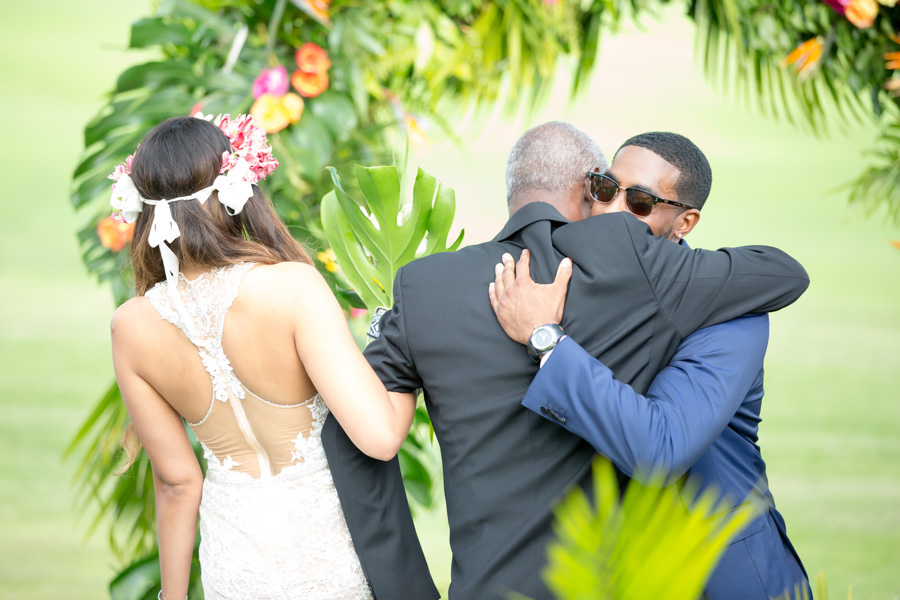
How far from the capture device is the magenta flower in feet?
8.26

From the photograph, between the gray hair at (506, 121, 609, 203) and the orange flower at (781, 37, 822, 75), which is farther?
the orange flower at (781, 37, 822, 75)

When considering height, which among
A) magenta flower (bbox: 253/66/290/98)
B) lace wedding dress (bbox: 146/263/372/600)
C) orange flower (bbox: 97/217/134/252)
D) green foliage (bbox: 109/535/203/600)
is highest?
magenta flower (bbox: 253/66/290/98)

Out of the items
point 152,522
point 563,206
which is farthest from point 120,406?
point 563,206

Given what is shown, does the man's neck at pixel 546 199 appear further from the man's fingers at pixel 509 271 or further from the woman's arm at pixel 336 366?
the woman's arm at pixel 336 366

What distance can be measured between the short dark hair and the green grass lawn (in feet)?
6.75

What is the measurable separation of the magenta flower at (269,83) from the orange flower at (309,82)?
2.0 inches

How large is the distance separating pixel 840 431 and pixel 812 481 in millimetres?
538

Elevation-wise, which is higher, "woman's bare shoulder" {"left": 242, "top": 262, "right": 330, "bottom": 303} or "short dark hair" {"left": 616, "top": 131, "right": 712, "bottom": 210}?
"short dark hair" {"left": 616, "top": 131, "right": 712, "bottom": 210}

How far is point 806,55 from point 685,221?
2209mm

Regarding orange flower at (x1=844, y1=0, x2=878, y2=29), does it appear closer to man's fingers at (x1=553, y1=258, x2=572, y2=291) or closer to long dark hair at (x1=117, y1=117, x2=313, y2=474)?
man's fingers at (x1=553, y1=258, x2=572, y2=291)

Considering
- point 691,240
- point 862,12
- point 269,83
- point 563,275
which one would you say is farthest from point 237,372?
point 691,240

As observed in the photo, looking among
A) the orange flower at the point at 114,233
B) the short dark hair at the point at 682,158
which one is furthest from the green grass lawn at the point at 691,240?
the short dark hair at the point at 682,158

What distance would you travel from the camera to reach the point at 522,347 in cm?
118

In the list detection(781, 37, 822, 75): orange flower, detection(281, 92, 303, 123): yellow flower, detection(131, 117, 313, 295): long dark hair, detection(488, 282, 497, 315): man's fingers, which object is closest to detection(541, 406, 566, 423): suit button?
detection(488, 282, 497, 315): man's fingers
